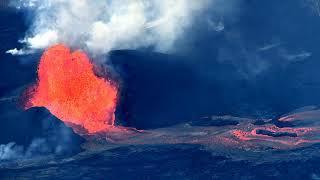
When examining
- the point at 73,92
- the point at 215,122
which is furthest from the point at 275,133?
the point at 73,92

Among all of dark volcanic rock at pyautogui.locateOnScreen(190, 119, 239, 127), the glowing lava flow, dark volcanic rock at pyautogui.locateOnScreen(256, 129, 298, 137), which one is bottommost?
dark volcanic rock at pyautogui.locateOnScreen(256, 129, 298, 137)

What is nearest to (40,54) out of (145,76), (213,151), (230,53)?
(145,76)

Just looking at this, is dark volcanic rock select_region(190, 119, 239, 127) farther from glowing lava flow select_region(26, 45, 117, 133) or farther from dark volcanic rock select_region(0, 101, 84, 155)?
dark volcanic rock select_region(0, 101, 84, 155)

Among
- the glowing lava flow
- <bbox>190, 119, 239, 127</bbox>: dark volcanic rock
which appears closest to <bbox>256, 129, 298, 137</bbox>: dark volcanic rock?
<bbox>190, 119, 239, 127</bbox>: dark volcanic rock

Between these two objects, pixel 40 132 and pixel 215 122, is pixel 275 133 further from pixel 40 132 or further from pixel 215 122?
pixel 40 132

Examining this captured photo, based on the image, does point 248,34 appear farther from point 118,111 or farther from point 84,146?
point 84,146

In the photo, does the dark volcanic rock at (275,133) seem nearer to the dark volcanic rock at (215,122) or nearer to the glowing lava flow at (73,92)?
the dark volcanic rock at (215,122)

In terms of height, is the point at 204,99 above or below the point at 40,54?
below

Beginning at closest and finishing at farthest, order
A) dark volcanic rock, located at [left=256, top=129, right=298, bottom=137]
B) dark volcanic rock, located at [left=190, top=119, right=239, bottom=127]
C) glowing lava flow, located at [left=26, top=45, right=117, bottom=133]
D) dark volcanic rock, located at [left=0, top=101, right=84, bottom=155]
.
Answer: dark volcanic rock, located at [left=0, top=101, right=84, bottom=155] < dark volcanic rock, located at [left=256, top=129, right=298, bottom=137] < dark volcanic rock, located at [left=190, top=119, right=239, bottom=127] < glowing lava flow, located at [left=26, top=45, right=117, bottom=133]
